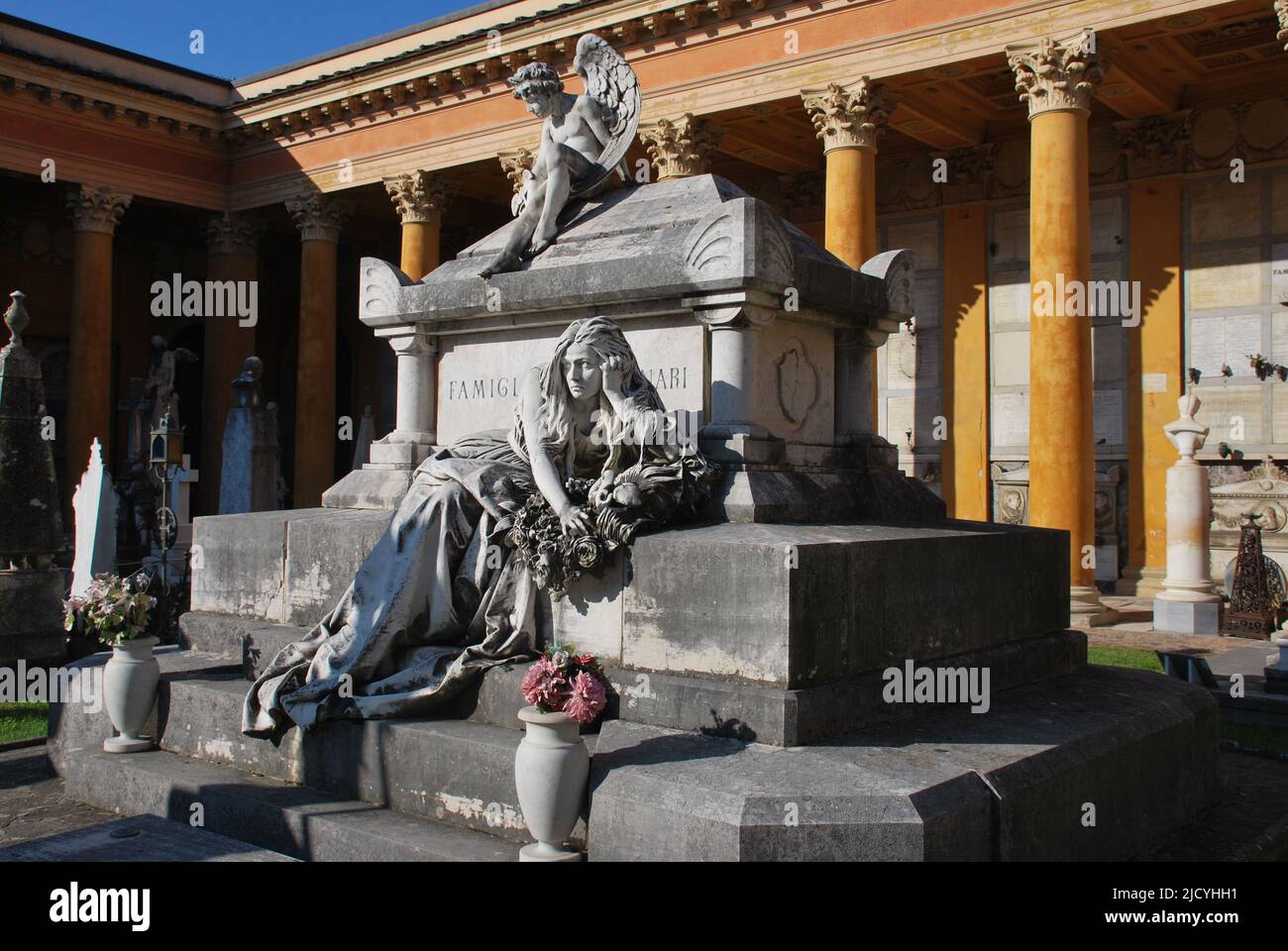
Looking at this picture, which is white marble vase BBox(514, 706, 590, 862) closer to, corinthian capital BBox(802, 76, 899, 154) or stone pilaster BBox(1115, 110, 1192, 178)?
corinthian capital BBox(802, 76, 899, 154)

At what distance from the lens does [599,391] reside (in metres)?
5.51

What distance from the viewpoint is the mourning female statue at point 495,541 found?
518 centimetres

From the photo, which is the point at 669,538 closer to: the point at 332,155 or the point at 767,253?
the point at 767,253

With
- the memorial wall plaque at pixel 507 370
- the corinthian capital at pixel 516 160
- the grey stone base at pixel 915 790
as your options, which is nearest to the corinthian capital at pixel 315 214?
the corinthian capital at pixel 516 160

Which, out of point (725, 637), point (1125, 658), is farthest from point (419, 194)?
point (725, 637)

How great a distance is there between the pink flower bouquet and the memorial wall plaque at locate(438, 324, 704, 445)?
189 cm

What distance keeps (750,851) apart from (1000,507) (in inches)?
785

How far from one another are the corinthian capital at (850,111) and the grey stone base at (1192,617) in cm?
892

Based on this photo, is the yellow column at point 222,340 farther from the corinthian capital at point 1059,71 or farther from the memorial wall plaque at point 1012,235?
the corinthian capital at point 1059,71

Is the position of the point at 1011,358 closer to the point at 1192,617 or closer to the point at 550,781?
the point at 1192,617

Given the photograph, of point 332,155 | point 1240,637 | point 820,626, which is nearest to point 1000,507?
point 1240,637

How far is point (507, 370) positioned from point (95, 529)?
1072 cm

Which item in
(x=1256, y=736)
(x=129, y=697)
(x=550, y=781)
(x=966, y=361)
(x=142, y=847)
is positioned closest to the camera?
(x=550, y=781)

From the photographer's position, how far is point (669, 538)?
4961 mm
